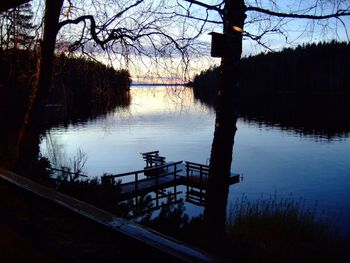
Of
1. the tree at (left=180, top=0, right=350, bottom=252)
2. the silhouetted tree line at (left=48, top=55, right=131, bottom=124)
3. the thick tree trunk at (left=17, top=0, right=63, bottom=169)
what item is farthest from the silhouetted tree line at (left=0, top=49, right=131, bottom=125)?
the tree at (left=180, top=0, right=350, bottom=252)

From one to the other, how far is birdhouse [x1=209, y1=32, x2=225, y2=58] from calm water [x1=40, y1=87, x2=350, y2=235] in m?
1.72

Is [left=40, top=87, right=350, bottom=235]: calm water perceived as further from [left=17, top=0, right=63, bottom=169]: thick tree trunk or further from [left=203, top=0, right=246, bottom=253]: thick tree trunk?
[left=17, top=0, right=63, bottom=169]: thick tree trunk

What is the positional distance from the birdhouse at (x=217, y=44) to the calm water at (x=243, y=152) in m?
1.72

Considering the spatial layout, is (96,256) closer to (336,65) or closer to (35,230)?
(35,230)

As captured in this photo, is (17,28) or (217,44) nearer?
(217,44)

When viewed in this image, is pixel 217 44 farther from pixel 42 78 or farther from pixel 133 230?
pixel 42 78

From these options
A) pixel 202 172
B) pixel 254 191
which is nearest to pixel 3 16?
pixel 202 172

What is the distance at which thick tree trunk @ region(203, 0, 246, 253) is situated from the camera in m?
4.52

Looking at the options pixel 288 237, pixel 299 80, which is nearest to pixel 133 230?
pixel 288 237

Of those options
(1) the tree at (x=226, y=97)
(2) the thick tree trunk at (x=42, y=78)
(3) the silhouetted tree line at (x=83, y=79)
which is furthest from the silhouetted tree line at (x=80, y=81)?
(1) the tree at (x=226, y=97)

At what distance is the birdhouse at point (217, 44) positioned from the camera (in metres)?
4.29

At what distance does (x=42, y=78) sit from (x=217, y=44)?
4.63 meters

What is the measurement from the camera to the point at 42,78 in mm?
7641

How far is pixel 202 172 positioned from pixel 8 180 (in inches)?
830
